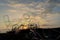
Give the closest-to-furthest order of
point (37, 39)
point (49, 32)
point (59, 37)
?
point (37, 39) → point (59, 37) → point (49, 32)

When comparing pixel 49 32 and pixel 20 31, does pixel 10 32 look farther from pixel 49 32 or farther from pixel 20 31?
pixel 49 32

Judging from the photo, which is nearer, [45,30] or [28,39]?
[28,39]

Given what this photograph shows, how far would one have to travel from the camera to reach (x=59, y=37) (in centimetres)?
3017

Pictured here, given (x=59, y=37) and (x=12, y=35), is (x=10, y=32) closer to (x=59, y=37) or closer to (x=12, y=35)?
(x=12, y=35)

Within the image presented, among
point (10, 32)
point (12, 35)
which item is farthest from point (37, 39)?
point (10, 32)

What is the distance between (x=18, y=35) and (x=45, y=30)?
5520 mm

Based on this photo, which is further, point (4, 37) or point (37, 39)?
point (4, 37)

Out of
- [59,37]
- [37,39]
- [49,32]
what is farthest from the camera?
[49,32]

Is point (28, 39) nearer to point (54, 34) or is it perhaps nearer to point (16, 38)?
point (16, 38)

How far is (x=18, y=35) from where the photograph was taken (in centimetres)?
3119

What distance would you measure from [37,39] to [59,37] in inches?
217

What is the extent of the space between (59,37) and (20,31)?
23.6 ft

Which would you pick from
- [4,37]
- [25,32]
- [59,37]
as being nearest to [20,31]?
[25,32]

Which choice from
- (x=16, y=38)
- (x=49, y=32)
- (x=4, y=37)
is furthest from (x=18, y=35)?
(x=49, y=32)
